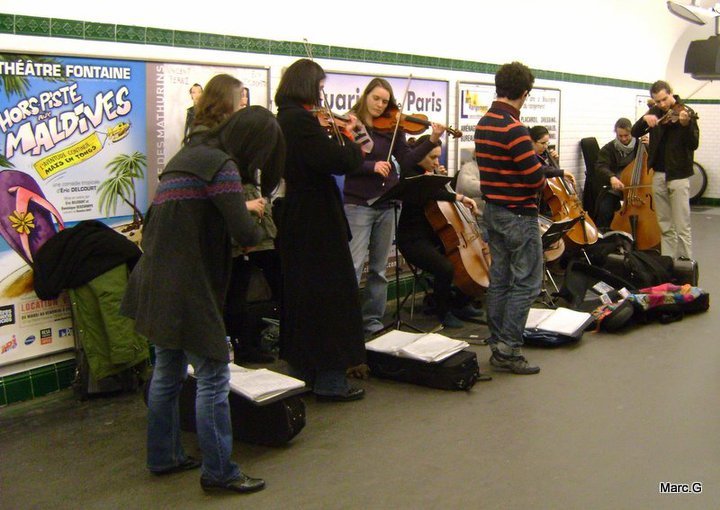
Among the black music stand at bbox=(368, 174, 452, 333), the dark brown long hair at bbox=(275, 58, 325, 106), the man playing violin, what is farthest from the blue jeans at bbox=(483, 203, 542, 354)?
the man playing violin

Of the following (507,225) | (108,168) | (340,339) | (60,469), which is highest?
(108,168)

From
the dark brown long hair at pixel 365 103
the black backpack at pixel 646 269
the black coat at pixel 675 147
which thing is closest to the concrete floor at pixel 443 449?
the black backpack at pixel 646 269

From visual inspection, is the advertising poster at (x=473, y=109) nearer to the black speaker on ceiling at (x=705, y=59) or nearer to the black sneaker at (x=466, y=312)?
the black sneaker at (x=466, y=312)

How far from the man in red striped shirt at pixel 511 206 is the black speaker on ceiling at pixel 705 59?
6557 mm

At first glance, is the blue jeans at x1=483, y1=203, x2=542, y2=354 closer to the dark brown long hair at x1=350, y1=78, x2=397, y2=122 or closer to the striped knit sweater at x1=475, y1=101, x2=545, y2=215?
the striped knit sweater at x1=475, y1=101, x2=545, y2=215

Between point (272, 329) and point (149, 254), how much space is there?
7.42 feet

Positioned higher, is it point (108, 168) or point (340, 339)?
point (108, 168)

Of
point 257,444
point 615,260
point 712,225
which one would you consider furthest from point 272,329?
point 712,225

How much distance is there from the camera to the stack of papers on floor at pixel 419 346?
4414 millimetres

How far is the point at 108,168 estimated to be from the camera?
14.3 ft

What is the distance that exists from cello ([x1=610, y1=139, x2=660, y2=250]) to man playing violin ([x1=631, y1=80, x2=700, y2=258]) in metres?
0.22

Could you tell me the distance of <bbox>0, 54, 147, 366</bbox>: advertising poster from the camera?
3990mm

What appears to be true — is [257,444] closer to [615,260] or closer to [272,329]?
[272,329]

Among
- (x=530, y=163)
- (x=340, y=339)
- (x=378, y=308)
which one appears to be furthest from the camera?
(x=378, y=308)
